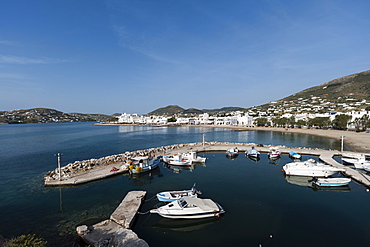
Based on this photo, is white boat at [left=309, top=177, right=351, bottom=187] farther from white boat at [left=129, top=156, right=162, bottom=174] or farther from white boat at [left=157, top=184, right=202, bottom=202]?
white boat at [left=129, top=156, right=162, bottom=174]

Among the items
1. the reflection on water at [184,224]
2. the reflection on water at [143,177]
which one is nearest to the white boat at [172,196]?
the reflection on water at [184,224]

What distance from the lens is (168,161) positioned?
2445 centimetres

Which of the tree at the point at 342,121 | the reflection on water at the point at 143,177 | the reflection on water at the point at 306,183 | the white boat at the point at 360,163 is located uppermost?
the tree at the point at 342,121

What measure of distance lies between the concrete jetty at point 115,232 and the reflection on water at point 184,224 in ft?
5.58

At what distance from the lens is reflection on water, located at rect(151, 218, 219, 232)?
10812mm

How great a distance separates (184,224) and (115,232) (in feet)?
13.0

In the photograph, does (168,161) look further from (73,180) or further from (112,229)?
(112,229)

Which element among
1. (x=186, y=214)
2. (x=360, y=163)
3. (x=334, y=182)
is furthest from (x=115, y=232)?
(x=360, y=163)

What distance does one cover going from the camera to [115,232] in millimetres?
9547

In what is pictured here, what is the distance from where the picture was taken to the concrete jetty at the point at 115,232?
28.5 feet

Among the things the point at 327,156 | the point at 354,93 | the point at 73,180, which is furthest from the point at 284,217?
the point at 354,93

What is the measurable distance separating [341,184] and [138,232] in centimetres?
1772

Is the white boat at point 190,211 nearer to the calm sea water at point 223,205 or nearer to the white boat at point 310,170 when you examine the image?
the calm sea water at point 223,205

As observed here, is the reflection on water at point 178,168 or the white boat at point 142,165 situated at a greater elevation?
the white boat at point 142,165
